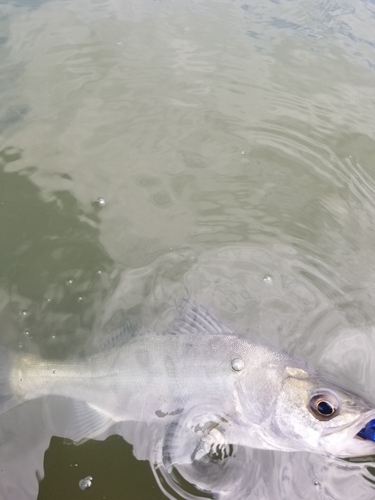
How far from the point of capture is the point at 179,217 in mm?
4316

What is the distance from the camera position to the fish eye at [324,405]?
259cm

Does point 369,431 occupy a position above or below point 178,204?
above

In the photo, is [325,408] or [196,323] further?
[196,323]

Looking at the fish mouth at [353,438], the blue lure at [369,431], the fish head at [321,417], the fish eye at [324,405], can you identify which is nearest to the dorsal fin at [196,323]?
the fish head at [321,417]

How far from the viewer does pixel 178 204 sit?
175 inches

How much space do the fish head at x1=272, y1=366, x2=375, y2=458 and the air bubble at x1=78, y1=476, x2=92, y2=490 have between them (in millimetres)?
1257

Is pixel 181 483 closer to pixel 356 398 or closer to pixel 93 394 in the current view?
pixel 93 394

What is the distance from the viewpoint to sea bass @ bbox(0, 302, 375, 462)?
2.62m

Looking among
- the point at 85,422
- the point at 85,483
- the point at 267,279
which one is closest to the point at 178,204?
the point at 267,279

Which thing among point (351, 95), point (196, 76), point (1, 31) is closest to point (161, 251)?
point (196, 76)

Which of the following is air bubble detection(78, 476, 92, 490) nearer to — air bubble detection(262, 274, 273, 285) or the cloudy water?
the cloudy water

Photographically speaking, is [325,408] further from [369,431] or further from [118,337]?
[118,337]

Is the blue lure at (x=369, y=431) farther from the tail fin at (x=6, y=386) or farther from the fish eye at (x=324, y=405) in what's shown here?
the tail fin at (x=6, y=386)

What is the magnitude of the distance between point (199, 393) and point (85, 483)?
36.8 inches
